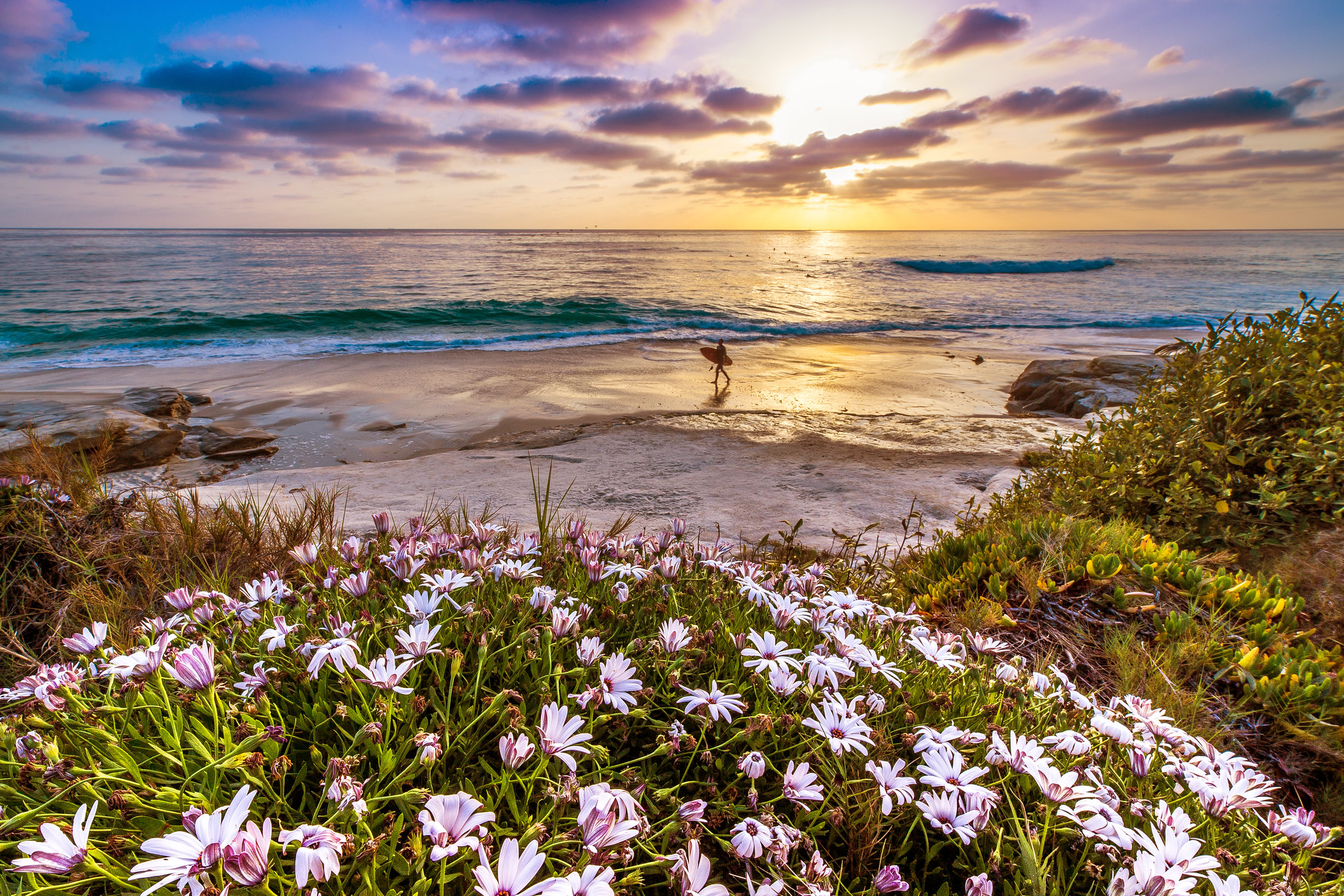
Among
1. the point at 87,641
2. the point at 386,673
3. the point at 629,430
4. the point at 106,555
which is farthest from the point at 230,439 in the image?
the point at 386,673

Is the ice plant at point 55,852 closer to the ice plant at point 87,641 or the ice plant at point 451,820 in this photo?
the ice plant at point 451,820

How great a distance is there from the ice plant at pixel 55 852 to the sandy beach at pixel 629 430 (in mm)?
3634

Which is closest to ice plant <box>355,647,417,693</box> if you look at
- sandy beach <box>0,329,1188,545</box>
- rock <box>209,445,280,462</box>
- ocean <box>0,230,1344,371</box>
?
sandy beach <box>0,329,1188,545</box>

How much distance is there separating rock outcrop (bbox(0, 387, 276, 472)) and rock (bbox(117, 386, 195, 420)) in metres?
0.28

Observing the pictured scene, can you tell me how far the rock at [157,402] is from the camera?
9414mm

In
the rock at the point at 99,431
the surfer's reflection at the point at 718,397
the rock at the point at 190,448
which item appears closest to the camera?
the rock at the point at 99,431

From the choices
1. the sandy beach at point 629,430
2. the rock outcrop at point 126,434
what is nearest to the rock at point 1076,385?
the sandy beach at point 629,430

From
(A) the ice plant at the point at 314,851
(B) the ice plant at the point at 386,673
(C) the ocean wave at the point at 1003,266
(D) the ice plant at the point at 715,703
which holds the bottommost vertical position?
(D) the ice plant at the point at 715,703

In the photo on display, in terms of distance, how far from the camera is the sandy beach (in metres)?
5.37

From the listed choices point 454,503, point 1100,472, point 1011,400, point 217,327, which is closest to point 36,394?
point 454,503

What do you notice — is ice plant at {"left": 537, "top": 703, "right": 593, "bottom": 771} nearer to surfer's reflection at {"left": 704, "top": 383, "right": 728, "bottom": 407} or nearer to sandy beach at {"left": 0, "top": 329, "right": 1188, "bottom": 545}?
sandy beach at {"left": 0, "top": 329, "right": 1188, "bottom": 545}

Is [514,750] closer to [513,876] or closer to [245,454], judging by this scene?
[513,876]

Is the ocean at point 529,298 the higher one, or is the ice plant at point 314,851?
the ocean at point 529,298

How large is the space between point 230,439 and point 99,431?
1.27 m
